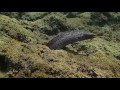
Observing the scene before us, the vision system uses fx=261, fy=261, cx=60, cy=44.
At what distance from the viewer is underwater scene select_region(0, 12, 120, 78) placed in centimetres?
573

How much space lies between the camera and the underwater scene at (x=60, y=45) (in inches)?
226

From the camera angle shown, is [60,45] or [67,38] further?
[67,38]

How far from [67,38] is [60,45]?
0.35 m

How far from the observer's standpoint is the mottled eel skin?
6875 mm

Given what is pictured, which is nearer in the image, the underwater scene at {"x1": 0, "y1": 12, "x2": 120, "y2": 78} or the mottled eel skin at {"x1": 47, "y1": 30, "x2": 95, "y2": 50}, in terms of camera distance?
the underwater scene at {"x1": 0, "y1": 12, "x2": 120, "y2": 78}

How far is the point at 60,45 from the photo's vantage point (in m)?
6.92

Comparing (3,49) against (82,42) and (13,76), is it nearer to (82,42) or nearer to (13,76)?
(13,76)

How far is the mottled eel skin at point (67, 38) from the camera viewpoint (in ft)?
22.6

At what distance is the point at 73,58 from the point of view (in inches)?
249

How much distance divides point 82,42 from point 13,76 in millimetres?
2414

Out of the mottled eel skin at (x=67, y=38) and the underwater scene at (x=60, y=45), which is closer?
the underwater scene at (x=60, y=45)
